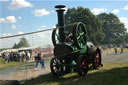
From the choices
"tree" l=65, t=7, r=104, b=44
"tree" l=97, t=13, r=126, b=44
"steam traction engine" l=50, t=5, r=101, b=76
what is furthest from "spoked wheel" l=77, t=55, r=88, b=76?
"tree" l=97, t=13, r=126, b=44

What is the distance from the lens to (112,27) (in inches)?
2977

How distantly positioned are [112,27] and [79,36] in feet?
235

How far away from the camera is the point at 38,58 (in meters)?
11.7

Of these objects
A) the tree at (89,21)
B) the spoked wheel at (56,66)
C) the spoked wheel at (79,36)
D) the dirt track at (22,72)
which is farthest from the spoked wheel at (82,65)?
the tree at (89,21)

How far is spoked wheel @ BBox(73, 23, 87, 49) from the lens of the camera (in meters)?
7.20

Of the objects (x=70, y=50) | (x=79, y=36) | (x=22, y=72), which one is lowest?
(x=22, y=72)

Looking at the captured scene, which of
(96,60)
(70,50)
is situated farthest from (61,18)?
(96,60)

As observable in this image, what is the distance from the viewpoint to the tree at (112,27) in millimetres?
73625

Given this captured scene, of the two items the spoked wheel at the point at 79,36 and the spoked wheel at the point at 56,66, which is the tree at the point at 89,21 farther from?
the spoked wheel at the point at 56,66

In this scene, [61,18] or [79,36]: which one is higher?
[61,18]

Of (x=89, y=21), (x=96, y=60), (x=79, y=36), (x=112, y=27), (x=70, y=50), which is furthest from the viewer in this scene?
(x=112, y=27)

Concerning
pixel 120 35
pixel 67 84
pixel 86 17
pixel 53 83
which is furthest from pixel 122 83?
pixel 120 35

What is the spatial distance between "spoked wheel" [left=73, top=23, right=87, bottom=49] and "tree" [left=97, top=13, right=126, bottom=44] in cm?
6631

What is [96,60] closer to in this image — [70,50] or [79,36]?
[79,36]
